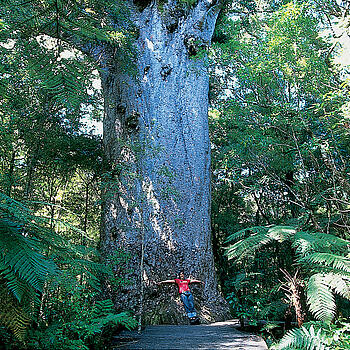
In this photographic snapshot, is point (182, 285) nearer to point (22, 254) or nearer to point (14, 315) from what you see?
point (14, 315)

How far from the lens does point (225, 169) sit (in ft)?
22.3

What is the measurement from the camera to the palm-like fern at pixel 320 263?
3145mm

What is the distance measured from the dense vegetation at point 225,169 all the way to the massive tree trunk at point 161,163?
1.38 feet

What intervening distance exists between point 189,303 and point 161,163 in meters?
2.33

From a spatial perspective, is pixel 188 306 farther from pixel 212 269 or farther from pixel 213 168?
pixel 213 168

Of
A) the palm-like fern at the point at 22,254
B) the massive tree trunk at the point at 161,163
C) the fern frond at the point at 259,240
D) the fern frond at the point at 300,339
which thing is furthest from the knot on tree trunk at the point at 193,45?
the palm-like fern at the point at 22,254

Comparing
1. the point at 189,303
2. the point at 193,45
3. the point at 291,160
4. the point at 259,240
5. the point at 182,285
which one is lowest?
the point at 189,303

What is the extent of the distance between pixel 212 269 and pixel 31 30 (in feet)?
17.4

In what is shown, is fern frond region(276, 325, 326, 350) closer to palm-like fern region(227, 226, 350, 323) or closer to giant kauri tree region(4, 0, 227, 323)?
palm-like fern region(227, 226, 350, 323)

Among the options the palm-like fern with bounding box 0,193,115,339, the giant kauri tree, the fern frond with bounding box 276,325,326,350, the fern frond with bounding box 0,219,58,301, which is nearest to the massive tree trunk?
the giant kauri tree

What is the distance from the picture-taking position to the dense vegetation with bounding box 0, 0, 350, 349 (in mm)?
1172

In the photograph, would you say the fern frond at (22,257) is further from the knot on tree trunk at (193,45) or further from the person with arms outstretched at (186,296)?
the knot on tree trunk at (193,45)

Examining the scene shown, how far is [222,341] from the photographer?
3.54 metres

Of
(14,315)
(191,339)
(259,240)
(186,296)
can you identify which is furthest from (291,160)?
(14,315)
